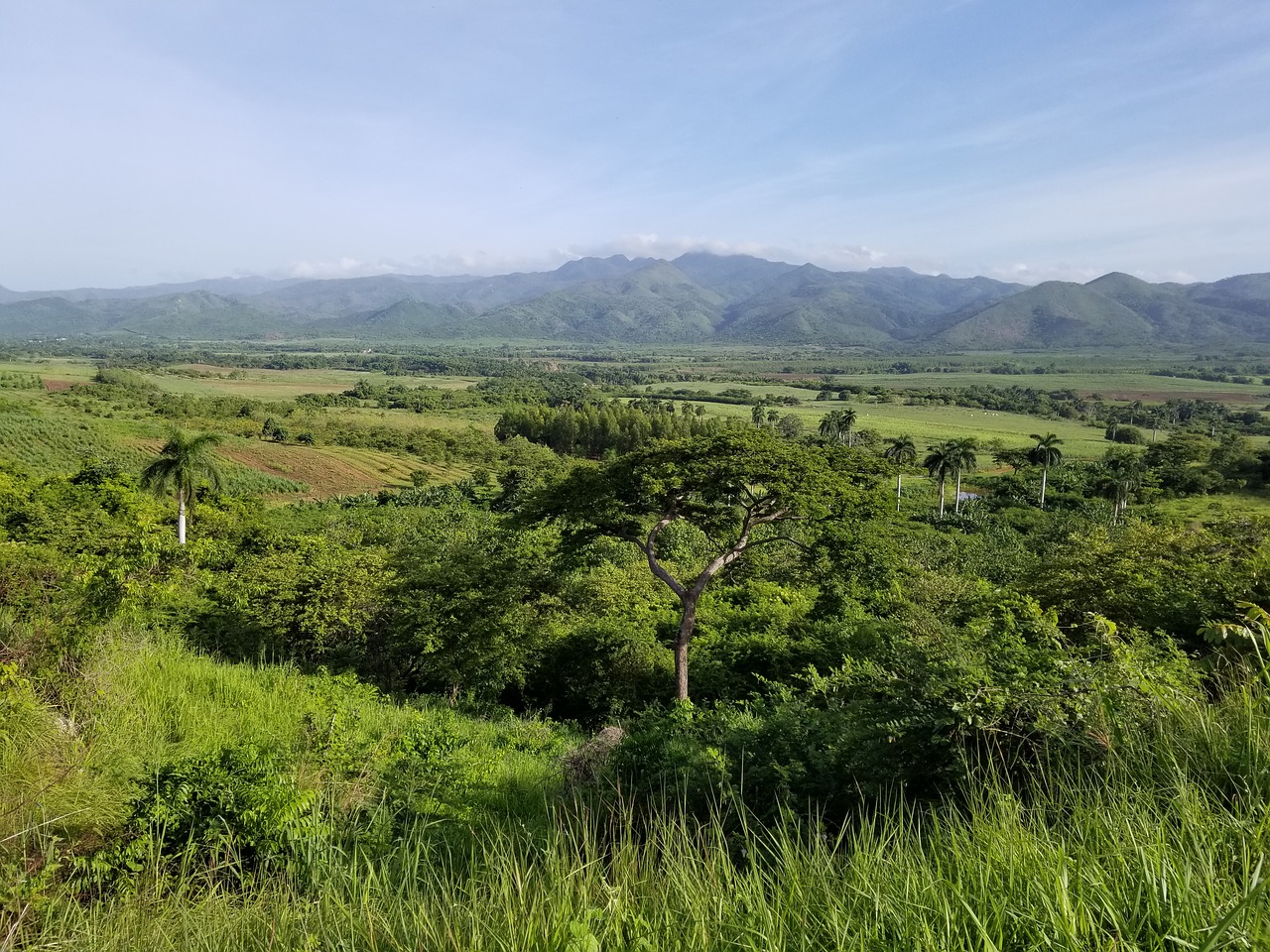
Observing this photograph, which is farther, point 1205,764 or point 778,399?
point 778,399

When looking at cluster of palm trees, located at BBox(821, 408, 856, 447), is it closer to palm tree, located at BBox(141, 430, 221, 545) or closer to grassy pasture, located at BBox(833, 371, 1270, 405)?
palm tree, located at BBox(141, 430, 221, 545)

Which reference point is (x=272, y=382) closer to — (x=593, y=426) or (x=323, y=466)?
(x=593, y=426)

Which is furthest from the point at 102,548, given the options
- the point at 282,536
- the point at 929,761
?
the point at 929,761

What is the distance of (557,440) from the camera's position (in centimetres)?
8362

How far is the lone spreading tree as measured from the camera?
11938 millimetres

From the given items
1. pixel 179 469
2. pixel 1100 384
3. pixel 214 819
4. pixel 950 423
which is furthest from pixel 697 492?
pixel 1100 384

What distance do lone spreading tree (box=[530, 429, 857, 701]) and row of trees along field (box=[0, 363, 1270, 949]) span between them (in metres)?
0.08

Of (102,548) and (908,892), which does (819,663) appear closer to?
(908,892)

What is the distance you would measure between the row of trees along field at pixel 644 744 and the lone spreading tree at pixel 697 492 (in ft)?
0.27

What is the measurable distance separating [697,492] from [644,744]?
7483 mm

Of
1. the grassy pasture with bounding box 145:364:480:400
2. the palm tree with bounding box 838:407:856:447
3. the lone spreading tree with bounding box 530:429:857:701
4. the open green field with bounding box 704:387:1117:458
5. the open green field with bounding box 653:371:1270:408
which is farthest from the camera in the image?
the open green field with bounding box 653:371:1270:408

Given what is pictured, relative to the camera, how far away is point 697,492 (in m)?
12.7

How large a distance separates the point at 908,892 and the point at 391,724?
578cm

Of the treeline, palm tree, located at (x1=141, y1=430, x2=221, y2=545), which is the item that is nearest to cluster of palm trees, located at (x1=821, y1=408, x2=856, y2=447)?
the treeline
